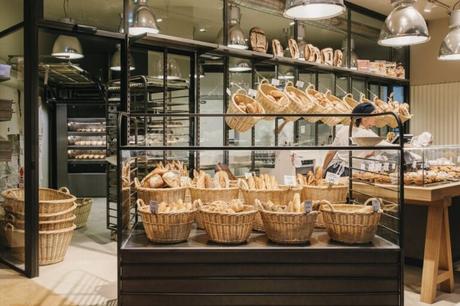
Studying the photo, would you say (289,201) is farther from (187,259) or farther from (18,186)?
(18,186)

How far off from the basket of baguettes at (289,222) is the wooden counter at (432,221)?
4.38ft

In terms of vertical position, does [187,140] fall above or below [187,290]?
above

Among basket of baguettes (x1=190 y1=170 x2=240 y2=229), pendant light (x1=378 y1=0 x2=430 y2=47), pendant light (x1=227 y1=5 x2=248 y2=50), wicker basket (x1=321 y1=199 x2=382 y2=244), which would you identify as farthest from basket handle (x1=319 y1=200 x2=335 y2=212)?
pendant light (x1=227 y1=5 x2=248 y2=50)

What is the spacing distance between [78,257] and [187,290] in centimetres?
272

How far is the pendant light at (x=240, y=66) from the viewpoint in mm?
5684

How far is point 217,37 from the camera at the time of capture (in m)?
5.52

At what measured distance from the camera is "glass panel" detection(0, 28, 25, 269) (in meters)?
4.24

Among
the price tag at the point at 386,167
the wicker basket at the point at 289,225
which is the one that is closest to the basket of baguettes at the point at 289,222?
the wicker basket at the point at 289,225

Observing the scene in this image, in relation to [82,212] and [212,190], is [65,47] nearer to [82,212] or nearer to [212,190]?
[82,212]

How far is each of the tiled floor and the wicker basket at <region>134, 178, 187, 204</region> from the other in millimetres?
1041

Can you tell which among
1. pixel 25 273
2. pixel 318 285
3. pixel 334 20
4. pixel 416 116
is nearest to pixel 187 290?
pixel 318 285

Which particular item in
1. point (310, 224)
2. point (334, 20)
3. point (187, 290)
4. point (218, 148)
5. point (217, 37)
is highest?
point (334, 20)

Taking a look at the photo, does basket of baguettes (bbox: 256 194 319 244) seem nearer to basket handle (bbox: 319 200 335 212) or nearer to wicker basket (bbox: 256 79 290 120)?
basket handle (bbox: 319 200 335 212)

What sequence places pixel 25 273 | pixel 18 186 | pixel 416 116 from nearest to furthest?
1. pixel 25 273
2. pixel 18 186
3. pixel 416 116
